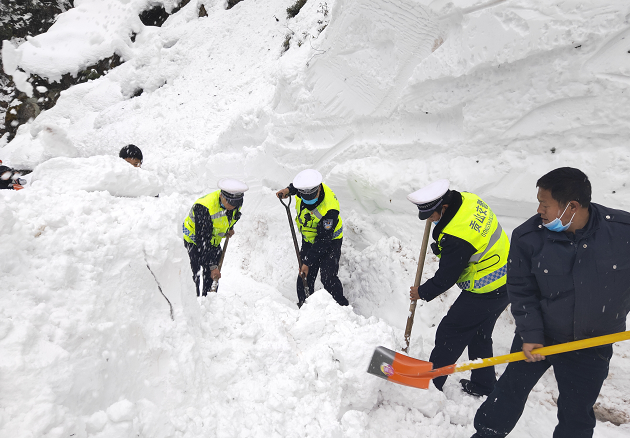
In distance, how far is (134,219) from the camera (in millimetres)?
1953

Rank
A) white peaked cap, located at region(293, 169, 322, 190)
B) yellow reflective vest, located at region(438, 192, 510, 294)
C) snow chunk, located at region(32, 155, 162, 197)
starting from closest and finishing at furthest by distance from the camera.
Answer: snow chunk, located at region(32, 155, 162, 197)
yellow reflective vest, located at region(438, 192, 510, 294)
white peaked cap, located at region(293, 169, 322, 190)

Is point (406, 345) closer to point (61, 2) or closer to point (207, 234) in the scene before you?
point (207, 234)

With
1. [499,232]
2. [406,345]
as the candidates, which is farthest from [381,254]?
[499,232]

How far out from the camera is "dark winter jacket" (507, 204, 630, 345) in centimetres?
162

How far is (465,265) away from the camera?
2.30m

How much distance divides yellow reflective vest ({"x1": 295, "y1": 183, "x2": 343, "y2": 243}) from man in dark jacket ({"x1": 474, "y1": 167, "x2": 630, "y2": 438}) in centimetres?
182

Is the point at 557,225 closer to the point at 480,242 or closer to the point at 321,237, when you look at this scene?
the point at 480,242

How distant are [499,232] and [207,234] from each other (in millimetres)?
2691

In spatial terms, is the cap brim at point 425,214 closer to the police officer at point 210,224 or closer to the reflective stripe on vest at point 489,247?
the reflective stripe on vest at point 489,247

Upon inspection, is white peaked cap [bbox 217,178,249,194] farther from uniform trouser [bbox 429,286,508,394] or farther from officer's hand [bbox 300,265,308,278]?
uniform trouser [bbox 429,286,508,394]

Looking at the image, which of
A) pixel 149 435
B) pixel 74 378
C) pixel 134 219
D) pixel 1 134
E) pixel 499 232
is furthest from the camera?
pixel 1 134

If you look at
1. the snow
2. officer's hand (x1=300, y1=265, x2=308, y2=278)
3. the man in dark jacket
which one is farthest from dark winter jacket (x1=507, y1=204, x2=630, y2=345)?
officer's hand (x1=300, y1=265, x2=308, y2=278)

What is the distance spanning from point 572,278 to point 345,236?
9.10 ft

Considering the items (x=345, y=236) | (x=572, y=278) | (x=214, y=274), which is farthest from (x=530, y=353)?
(x=214, y=274)
